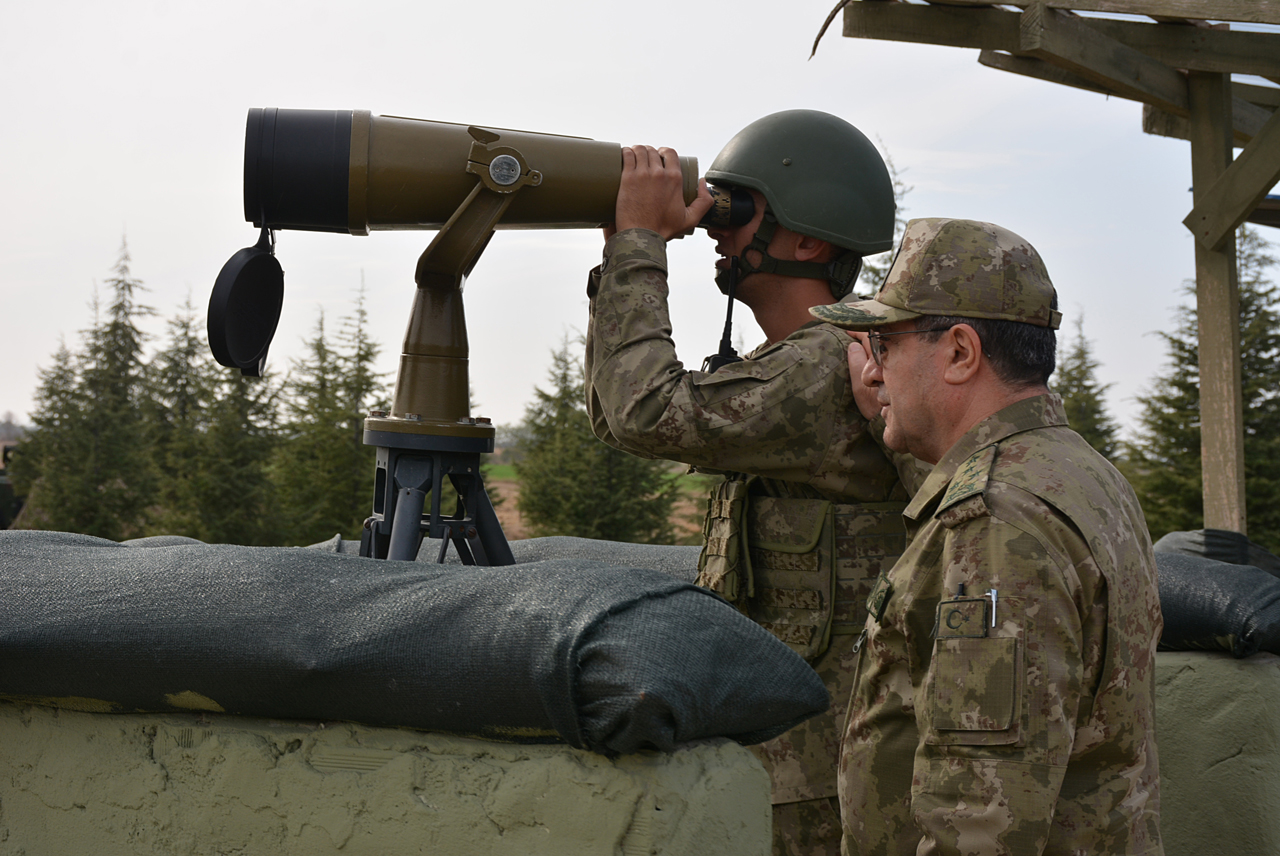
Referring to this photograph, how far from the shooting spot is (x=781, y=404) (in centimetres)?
222

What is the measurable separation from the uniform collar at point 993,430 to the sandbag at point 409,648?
36 centimetres

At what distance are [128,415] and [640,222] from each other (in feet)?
46.1

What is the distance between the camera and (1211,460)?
547 centimetres

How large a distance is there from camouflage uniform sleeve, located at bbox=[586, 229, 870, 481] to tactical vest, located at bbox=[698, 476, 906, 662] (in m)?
0.12

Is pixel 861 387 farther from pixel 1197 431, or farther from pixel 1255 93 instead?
pixel 1197 431

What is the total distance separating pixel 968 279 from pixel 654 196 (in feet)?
3.07

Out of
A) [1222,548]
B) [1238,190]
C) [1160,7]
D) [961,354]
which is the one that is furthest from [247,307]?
[1238,190]

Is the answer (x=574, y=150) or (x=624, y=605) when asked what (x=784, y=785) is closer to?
(x=624, y=605)

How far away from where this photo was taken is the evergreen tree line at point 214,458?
12.9 metres

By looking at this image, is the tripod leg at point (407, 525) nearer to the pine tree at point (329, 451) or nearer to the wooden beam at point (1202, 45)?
the wooden beam at point (1202, 45)

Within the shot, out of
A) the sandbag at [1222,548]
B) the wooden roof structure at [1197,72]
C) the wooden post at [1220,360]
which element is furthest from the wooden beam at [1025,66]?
the sandbag at [1222,548]

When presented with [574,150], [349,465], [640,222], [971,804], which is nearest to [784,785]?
[971,804]

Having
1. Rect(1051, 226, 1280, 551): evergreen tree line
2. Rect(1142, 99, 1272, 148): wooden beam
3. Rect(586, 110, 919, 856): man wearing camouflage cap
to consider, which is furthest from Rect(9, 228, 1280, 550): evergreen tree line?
Rect(586, 110, 919, 856): man wearing camouflage cap

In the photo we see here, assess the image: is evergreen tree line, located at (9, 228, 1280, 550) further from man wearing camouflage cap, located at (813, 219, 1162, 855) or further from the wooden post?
man wearing camouflage cap, located at (813, 219, 1162, 855)
